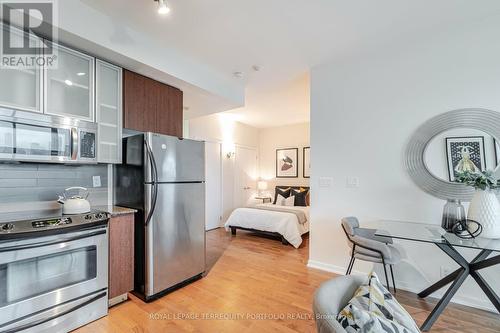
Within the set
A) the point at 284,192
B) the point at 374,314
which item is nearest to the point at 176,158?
the point at 374,314

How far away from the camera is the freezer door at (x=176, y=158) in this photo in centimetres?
239

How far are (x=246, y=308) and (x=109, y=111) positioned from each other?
238 centimetres

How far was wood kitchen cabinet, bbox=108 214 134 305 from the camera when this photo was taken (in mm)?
2203

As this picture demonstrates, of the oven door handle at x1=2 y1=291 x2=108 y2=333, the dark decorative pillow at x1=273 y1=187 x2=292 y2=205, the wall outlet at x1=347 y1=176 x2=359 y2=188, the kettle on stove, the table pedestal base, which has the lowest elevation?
the oven door handle at x1=2 y1=291 x2=108 y2=333

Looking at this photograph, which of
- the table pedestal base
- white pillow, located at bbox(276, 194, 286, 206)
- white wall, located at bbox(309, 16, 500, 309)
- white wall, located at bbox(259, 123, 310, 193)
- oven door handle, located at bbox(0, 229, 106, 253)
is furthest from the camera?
white wall, located at bbox(259, 123, 310, 193)

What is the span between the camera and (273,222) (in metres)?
4.35

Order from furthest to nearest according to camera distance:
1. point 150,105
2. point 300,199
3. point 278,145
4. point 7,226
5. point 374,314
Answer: point 278,145
point 300,199
point 150,105
point 7,226
point 374,314

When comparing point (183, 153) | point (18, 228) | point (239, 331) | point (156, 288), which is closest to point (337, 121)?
point (183, 153)

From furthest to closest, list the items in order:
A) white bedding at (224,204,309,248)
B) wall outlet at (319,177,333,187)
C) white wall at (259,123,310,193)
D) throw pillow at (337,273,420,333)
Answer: white wall at (259,123,310,193), white bedding at (224,204,309,248), wall outlet at (319,177,333,187), throw pillow at (337,273,420,333)

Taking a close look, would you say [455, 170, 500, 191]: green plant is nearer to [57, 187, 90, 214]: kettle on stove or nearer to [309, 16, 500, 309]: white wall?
[309, 16, 500, 309]: white wall

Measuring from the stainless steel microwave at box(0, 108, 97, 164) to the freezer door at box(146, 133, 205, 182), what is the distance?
56 cm

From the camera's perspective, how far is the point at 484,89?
2254mm

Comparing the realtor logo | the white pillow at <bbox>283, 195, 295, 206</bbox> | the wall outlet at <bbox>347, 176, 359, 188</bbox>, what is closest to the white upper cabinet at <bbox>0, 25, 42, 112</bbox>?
the realtor logo

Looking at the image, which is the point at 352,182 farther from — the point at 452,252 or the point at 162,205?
the point at 162,205
